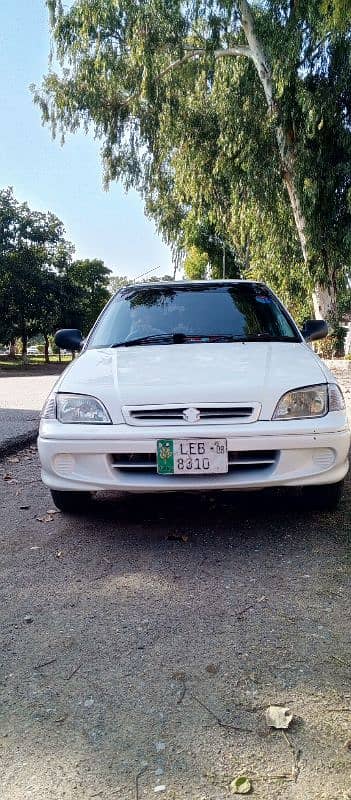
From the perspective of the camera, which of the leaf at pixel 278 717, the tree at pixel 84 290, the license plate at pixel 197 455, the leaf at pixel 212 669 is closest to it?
the leaf at pixel 278 717

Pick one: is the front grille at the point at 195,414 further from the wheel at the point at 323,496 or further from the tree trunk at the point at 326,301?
the tree trunk at the point at 326,301

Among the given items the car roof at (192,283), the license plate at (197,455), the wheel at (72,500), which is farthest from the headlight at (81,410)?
the car roof at (192,283)

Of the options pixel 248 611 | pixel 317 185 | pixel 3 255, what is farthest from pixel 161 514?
pixel 3 255

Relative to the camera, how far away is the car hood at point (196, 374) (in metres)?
3.15

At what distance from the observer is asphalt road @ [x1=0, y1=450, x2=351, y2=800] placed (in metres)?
1.52

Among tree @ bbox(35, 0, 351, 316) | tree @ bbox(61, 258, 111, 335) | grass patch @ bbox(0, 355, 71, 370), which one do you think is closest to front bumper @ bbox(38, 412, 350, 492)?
tree @ bbox(35, 0, 351, 316)

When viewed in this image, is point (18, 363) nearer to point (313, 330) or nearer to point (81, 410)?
point (313, 330)

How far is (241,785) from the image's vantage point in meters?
1.46

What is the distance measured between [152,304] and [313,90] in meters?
12.6

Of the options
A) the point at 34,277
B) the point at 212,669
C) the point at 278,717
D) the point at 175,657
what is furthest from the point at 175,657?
the point at 34,277

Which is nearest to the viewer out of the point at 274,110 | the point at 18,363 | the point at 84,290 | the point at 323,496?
the point at 323,496

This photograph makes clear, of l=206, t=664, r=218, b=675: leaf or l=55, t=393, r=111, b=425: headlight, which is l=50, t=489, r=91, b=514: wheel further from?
l=206, t=664, r=218, b=675: leaf

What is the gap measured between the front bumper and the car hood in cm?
14

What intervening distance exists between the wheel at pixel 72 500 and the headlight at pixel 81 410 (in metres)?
0.52
